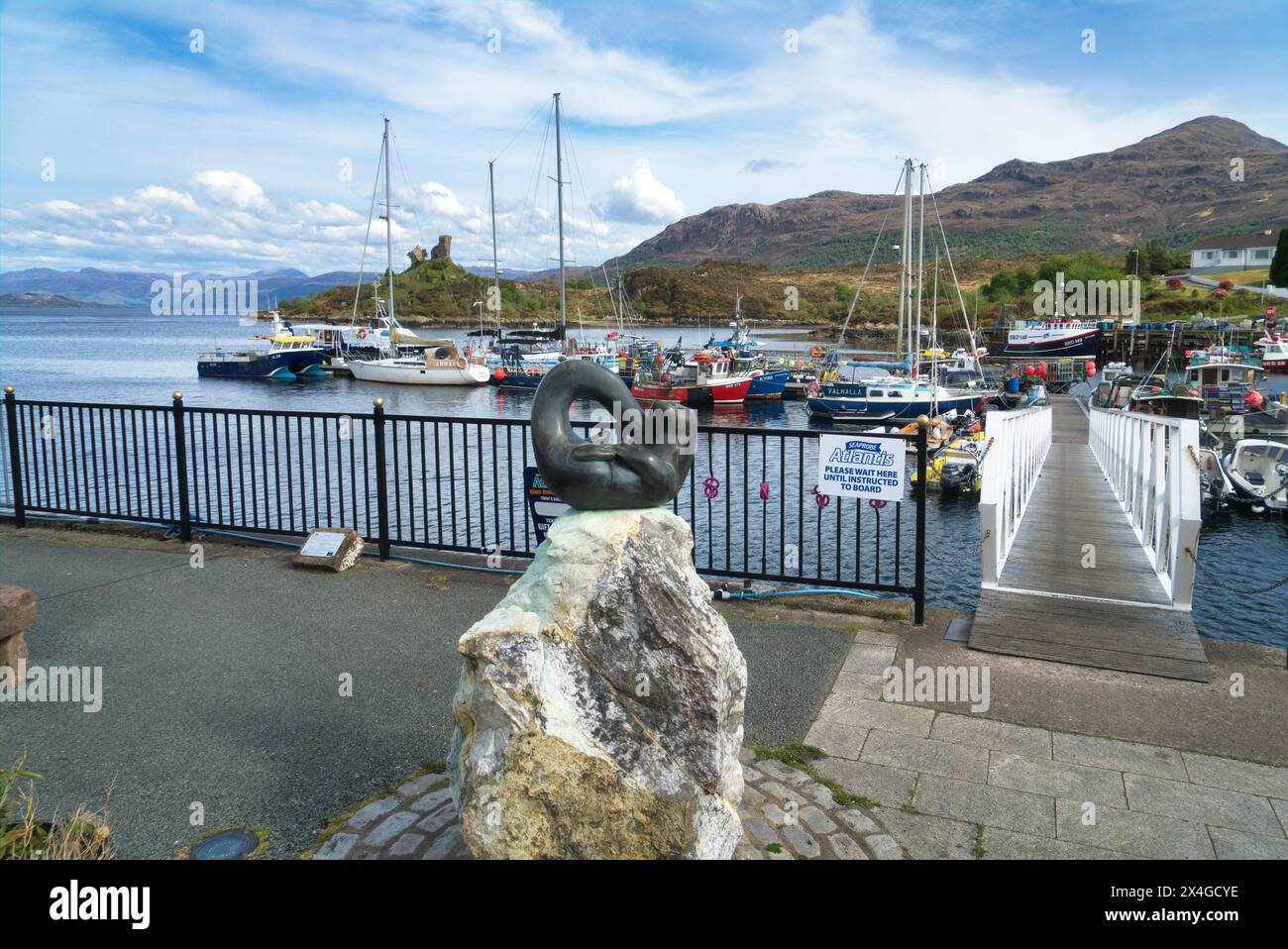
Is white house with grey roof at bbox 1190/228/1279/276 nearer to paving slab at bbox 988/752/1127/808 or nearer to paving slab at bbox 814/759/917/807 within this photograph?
paving slab at bbox 988/752/1127/808

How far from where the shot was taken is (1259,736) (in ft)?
16.6

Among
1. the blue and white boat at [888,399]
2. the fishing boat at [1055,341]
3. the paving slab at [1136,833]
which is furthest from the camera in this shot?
the fishing boat at [1055,341]

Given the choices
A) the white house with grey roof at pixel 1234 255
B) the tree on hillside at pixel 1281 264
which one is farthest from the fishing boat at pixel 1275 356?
the white house with grey roof at pixel 1234 255

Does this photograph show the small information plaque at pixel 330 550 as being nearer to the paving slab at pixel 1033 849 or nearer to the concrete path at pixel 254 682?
the concrete path at pixel 254 682

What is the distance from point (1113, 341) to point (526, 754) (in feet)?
293

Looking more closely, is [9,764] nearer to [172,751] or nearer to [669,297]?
[172,751]

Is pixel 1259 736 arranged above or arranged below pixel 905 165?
below

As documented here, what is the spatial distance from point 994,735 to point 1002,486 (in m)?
4.75

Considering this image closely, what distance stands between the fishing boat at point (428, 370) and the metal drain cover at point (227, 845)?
60531mm

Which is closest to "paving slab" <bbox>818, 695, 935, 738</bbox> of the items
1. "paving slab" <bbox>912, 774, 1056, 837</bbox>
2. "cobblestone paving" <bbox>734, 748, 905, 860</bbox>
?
"paving slab" <bbox>912, 774, 1056, 837</bbox>

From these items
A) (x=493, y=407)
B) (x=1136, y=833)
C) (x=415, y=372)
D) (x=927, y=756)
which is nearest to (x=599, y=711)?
(x=927, y=756)

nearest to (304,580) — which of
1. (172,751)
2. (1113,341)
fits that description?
(172,751)

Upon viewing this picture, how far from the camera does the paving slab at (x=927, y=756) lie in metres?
4.72

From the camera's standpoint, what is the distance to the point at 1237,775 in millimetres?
4625
